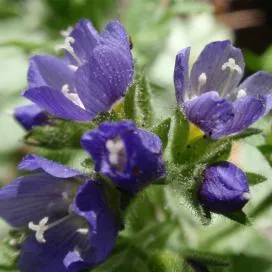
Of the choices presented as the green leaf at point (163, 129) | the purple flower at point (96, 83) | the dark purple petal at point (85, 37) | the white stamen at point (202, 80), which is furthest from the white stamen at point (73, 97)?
the white stamen at point (202, 80)

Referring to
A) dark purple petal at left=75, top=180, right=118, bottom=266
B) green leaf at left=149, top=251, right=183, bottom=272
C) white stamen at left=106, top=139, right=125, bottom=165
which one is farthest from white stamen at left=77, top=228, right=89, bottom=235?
white stamen at left=106, top=139, right=125, bottom=165

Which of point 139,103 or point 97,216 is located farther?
point 139,103

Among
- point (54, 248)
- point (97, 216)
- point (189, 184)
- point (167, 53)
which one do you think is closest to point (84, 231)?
point (54, 248)

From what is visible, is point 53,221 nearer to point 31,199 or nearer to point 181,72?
point 31,199

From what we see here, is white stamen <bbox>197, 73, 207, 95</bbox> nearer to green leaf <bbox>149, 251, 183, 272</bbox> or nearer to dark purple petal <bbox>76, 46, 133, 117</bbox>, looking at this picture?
dark purple petal <bbox>76, 46, 133, 117</bbox>

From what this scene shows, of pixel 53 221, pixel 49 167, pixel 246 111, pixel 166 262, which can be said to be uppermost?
pixel 246 111

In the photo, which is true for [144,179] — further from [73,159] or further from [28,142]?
[73,159]
